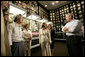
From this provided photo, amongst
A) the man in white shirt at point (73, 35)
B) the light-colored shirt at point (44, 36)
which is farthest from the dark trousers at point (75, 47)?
the light-colored shirt at point (44, 36)

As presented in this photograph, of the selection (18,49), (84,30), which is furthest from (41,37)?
(84,30)

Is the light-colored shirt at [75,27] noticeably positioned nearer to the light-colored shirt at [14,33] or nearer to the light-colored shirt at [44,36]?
the light-colored shirt at [14,33]

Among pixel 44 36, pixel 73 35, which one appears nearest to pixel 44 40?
pixel 44 36

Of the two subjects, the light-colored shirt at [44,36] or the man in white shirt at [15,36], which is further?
the light-colored shirt at [44,36]

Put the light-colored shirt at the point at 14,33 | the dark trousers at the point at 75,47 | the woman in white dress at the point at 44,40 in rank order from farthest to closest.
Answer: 1. the woman in white dress at the point at 44,40
2. the light-colored shirt at the point at 14,33
3. the dark trousers at the point at 75,47

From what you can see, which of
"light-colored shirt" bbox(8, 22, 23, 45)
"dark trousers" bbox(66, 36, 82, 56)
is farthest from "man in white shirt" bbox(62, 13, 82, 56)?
"light-colored shirt" bbox(8, 22, 23, 45)

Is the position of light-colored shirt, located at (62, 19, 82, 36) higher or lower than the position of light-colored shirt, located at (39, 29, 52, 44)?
higher

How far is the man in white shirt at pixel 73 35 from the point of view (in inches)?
24.3

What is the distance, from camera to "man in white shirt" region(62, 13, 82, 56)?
62 cm

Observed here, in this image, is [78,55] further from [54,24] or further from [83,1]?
[54,24]

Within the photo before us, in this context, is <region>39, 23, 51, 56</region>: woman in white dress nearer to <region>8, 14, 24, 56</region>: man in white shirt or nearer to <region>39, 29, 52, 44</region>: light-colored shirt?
<region>39, 29, 52, 44</region>: light-colored shirt

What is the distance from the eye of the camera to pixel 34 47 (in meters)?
1.86

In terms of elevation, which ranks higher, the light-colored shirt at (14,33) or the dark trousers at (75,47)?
the light-colored shirt at (14,33)

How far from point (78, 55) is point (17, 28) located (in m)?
0.80
